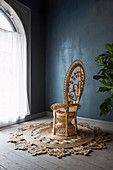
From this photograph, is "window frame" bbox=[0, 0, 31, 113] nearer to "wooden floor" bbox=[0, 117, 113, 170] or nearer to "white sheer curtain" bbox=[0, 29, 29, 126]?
"white sheer curtain" bbox=[0, 29, 29, 126]

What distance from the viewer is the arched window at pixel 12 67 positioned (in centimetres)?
312

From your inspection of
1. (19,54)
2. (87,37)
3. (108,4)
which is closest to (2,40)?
(19,54)

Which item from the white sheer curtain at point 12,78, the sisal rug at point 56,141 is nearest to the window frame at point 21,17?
the white sheer curtain at point 12,78

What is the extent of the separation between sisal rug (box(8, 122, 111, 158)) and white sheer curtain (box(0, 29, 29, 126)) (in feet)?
2.00

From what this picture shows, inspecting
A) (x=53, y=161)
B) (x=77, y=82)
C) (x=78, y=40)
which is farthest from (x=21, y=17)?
(x=53, y=161)

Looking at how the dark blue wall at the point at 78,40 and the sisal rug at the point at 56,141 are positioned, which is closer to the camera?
the sisal rug at the point at 56,141

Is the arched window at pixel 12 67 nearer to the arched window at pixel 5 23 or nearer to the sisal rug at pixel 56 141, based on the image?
the arched window at pixel 5 23

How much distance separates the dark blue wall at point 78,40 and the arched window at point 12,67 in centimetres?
80

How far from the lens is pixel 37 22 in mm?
3957

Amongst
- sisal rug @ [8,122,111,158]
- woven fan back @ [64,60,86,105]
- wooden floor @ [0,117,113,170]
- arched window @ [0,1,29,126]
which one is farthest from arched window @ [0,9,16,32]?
wooden floor @ [0,117,113,170]

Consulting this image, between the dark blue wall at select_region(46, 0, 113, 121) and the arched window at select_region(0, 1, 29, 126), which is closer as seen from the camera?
the arched window at select_region(0, 1, 29, 126)

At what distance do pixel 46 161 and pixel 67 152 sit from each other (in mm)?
312

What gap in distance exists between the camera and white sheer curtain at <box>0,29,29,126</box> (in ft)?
10.2

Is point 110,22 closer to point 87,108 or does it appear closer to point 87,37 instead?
point 87,37
